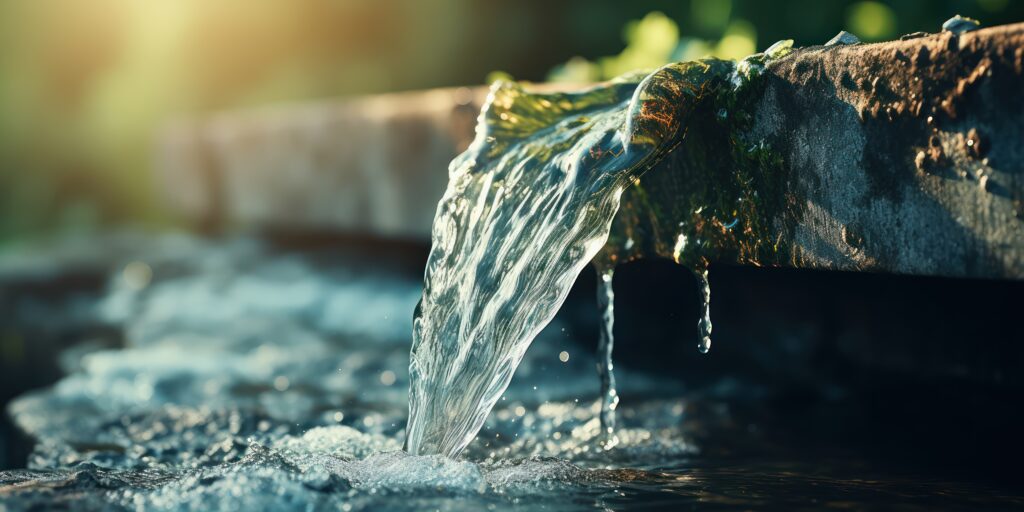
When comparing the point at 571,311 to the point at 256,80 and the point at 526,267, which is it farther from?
the point at 256,80

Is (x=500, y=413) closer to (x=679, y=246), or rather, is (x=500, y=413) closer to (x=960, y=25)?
(x=679, y=246)

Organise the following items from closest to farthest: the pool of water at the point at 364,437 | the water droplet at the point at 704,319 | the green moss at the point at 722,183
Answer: the pool of water at the point at 364,437 < the green moss at the point at 722,183 < the water droplet at the point at 704,319

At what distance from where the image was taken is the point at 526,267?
2.23 meters

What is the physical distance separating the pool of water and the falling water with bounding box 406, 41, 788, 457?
0.16m

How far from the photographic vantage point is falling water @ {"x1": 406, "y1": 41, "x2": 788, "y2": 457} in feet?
7.12

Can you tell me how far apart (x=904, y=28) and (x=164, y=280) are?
158 inches

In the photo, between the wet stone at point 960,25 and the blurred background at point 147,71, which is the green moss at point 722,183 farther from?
the blurred background at point 147,71

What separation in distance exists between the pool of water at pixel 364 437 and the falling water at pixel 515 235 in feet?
0.54

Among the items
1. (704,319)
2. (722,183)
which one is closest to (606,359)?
(704,319)

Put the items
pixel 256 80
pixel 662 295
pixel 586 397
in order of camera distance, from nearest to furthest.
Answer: pixel 586 397
pixel 662 295
pixel 256 80

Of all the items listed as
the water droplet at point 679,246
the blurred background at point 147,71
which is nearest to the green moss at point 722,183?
the water droplet at point 679,246

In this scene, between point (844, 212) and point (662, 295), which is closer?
point (844, 212)

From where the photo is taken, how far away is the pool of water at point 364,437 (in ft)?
6.03

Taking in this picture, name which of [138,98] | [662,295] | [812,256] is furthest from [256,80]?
[812,256]
